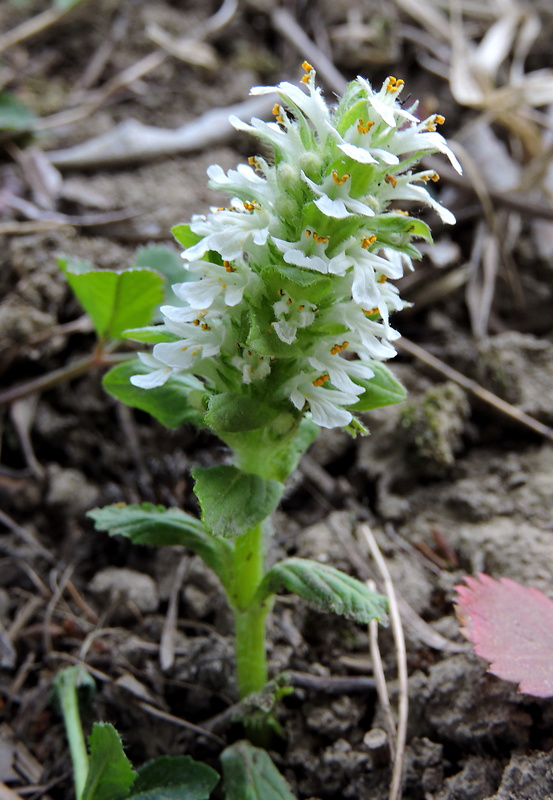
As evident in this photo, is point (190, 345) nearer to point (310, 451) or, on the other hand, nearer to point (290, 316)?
point (290, 316)

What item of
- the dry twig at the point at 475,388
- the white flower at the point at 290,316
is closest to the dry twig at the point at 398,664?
the dry twig at the point at 475,388

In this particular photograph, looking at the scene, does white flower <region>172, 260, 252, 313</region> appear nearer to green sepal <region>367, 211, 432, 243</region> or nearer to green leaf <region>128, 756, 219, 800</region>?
green sepal <region>367, 211, 432, 243</region>

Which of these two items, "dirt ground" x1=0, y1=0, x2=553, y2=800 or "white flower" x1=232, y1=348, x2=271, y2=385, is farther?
"dirt ground" x1=0, y1=0, x2=553, y2=800

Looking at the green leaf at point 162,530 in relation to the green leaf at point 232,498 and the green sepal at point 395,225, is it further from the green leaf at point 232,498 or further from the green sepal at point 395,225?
the green sepal at point 395,225

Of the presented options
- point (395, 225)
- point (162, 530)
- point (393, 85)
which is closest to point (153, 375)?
point (162, 530)

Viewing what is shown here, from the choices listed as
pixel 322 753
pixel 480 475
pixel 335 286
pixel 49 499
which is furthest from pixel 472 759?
pixel 49 499

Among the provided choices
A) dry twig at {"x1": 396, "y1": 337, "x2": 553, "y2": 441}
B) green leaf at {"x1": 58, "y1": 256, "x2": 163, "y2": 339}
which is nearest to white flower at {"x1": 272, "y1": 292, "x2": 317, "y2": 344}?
green leaf at {"x1": 58, "y1": 256, "x2": 163, "y2": 339}

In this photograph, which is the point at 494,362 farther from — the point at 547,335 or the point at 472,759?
the point at 472,759
